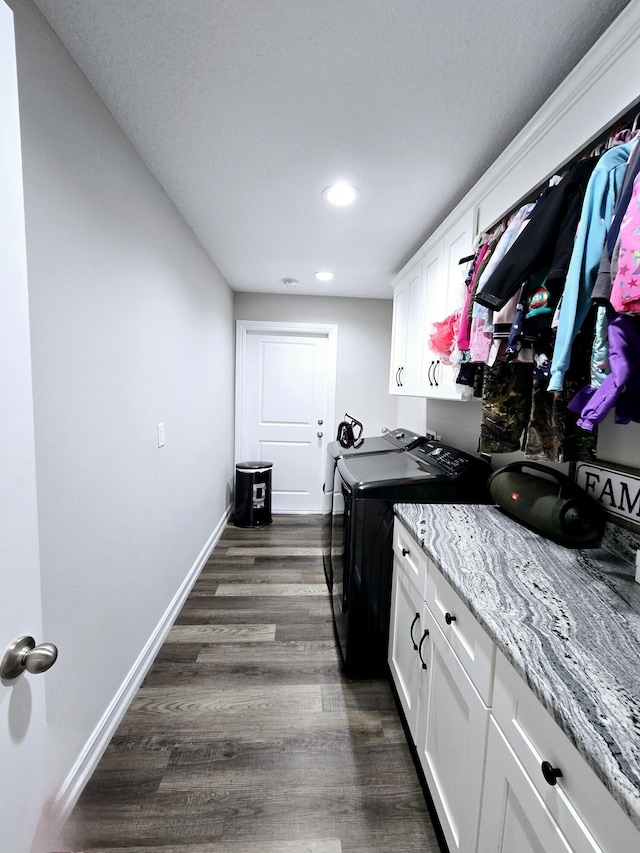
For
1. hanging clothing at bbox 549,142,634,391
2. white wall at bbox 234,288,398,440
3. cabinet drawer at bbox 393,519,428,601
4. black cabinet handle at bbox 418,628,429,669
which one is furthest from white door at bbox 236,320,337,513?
hanging clothing at bbox 549,142,634,391

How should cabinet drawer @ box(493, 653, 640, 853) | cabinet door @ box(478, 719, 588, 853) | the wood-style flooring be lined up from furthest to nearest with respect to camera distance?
the wood-style flooring
cabinet door @ box(478, 719, 588, 853)
cabinet drawer @ box(493, 653, 640, 853)

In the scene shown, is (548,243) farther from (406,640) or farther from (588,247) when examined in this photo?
(406,640)

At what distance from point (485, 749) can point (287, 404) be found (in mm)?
3255

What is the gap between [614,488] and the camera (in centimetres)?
112

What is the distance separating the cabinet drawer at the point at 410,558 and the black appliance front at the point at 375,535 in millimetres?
68

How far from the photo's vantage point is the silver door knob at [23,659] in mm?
562

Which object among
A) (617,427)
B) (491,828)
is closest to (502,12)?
(617,427)

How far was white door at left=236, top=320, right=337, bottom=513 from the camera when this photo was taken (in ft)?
12.2

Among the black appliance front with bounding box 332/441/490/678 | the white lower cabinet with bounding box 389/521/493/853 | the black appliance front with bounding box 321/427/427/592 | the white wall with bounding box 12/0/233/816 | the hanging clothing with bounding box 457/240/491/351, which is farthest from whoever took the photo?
the black appliance front with bounding box 321/427/427/592

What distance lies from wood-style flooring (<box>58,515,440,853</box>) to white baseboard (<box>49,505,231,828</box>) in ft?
0.12

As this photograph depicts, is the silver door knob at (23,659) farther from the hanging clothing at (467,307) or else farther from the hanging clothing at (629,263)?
the hanging clothing at (467,307)

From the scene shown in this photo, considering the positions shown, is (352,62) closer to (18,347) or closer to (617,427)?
(18,347)

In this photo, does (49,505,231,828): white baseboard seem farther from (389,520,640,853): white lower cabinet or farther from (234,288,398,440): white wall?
(234,288,398,440): white wall

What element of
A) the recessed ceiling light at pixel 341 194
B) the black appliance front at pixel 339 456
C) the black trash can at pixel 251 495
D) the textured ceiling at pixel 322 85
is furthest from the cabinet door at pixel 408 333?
the black trash can at pixel 251 495
